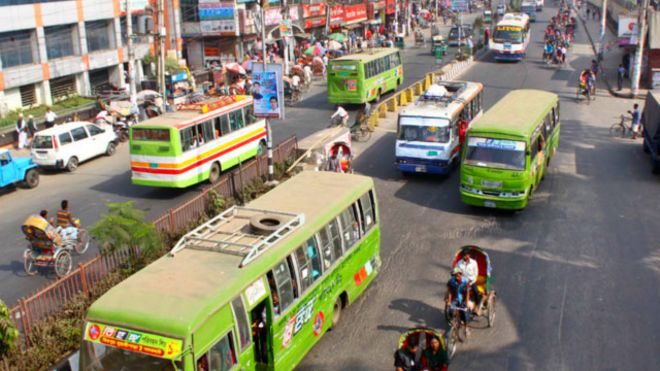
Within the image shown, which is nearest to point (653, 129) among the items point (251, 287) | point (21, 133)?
point (251, 287)

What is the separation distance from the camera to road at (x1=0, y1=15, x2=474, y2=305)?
16.1m

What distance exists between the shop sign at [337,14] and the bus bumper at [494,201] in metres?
44.5

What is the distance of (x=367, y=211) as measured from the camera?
→ 1427 cm

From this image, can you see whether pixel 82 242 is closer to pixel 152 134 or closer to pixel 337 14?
pixel 152 134

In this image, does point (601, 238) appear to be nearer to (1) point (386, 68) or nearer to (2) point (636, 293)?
(2) point (636, 293)

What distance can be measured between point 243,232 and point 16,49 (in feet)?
91.3

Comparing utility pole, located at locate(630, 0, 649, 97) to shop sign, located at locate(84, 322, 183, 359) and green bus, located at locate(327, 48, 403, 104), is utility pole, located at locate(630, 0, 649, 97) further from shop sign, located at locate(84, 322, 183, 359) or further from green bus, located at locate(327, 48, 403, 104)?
shop sign, located at locate(84, 322, 183, 359)

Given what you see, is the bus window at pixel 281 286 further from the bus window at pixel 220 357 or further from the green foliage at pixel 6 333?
the green foliage at pixel 6 333

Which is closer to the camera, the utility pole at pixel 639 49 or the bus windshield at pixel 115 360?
the bus windshield at pixel 115 360

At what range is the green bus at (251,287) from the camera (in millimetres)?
8578

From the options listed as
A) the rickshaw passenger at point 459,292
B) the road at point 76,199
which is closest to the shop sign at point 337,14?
the road at point 76,199

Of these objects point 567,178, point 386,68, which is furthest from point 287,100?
point 567,178

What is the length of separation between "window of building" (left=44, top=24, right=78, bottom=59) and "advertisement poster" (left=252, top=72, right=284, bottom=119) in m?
19.9

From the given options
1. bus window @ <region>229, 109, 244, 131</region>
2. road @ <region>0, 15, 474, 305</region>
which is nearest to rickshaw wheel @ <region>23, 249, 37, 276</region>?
road @ <region>0, 15, 474, 305</region>
